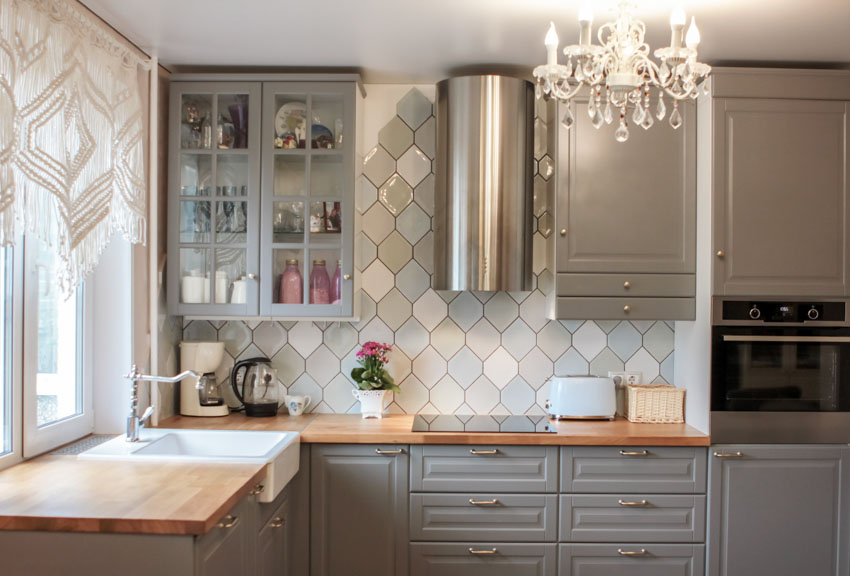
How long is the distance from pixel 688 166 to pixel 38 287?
251 centimetres

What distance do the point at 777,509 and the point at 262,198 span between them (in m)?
2.42

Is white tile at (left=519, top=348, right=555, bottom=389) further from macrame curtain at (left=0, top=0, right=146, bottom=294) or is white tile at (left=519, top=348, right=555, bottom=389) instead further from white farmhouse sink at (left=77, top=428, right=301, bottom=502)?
macrame curtain at (left=0, top=0, right=146, bottom=294)

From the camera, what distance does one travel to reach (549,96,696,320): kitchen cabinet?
3158 millimetres

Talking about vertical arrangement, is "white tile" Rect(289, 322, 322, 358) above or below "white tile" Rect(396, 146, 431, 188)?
below

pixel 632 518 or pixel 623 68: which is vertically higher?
pixel 623 68

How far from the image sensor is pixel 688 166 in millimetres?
3170

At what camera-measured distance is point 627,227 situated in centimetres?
316

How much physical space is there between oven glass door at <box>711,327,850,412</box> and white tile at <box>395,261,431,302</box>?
50.0 inches

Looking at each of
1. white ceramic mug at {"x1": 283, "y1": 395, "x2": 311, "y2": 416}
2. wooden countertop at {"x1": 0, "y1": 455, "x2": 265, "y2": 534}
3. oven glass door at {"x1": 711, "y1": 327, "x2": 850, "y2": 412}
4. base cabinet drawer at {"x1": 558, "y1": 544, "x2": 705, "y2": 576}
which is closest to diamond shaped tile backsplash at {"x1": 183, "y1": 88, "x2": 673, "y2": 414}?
white ceramic mug at {"x1": 283, "y1": 395, "x2": 311, "y2": 416}

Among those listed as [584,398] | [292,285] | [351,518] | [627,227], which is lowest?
[351,518]

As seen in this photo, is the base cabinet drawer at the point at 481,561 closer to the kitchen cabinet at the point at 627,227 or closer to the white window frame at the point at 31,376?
the kitchen cabinet at the point at 627,227

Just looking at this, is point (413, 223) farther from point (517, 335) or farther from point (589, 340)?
point (589, 340)

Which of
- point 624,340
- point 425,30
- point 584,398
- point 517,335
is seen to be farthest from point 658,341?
point 425,30

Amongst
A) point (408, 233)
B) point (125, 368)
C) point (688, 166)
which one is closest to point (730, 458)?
point (688, 166)
